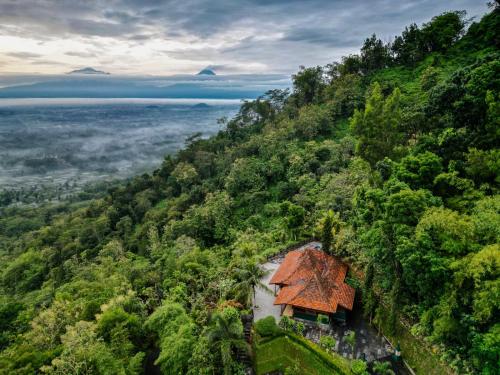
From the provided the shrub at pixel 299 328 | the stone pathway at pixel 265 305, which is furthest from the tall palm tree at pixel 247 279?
the shrub at pixel 299 328

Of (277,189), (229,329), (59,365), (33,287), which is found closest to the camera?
(59,365)

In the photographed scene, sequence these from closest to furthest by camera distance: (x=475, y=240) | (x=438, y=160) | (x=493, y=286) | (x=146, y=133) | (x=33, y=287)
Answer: (x=493, y=286), (x=475, y=240), (x=438, y=160), (x=33, y=287), (x=146, y=133)

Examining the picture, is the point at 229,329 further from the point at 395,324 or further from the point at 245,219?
the point at 245,219

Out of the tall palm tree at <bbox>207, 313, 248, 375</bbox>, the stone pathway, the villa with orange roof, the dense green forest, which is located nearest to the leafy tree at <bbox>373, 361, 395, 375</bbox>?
the dense green forest

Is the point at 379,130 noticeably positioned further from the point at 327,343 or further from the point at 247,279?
the point at 327,343

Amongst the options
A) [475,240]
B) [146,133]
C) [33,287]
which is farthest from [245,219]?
[146,133]

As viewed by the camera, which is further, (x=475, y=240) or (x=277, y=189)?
(x=277, y=189)

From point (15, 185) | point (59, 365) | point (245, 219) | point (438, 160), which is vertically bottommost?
point (15, 185)

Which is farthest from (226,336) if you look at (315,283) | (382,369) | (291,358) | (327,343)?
(382,369)
